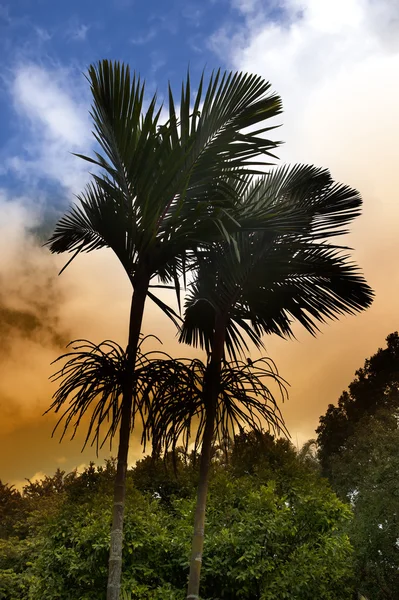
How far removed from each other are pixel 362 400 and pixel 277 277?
72.1ft

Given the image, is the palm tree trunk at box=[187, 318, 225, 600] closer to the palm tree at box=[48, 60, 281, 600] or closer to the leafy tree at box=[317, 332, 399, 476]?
the palm tree at box=[48, 60, 281, 600]

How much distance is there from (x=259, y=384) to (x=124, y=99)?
2827mm

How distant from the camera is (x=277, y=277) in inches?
242

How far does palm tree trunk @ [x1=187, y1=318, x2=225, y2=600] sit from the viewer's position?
5.39 m

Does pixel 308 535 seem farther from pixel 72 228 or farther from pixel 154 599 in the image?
pixel 72 228

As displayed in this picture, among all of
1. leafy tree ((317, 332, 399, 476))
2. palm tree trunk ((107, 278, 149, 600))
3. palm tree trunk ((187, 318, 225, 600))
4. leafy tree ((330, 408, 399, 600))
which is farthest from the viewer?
Result: leafy tree ((317, 332, 399, 476))

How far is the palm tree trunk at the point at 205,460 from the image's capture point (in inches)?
212

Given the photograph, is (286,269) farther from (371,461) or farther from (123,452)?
(371,461)

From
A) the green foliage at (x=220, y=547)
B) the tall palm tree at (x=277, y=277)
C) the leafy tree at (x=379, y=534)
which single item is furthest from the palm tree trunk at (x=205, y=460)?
the leafy tree at (x=379, y=534)

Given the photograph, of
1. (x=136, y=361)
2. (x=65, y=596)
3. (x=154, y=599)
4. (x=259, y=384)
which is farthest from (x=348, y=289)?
(x=65, y=596)

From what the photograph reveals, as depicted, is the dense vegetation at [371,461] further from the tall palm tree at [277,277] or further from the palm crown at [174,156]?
the palm crown at [174,156]

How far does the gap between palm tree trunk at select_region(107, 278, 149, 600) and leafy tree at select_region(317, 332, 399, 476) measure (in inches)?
858

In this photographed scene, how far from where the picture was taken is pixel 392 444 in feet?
54.1

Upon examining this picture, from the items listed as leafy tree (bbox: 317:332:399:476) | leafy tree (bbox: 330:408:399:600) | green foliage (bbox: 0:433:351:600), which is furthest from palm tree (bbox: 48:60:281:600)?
leafy tree (bbox: 317:332:399:476)
